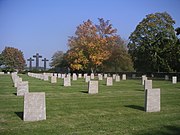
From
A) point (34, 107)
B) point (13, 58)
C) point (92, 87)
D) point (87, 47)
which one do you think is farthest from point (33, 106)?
point (13, 58)

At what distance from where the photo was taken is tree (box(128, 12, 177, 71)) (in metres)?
47.4

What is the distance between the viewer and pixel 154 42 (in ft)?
158

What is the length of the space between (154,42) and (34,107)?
42.6m

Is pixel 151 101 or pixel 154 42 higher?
pixel 154 42

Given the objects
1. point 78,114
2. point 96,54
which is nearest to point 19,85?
point 78,114

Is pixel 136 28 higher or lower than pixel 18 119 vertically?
higher

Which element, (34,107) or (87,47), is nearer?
(34,107)

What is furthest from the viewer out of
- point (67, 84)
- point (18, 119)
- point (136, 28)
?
point (136, 28)

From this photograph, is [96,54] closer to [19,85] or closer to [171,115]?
[19,85]

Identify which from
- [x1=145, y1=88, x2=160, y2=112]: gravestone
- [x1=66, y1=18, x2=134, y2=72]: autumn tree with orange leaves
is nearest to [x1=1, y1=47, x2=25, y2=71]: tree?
[x1=66, y1=18, x2=134, y2=72]: autumn tree with orange leaves

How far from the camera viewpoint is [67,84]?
77.5 feet

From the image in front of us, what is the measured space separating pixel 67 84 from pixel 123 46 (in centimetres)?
4046

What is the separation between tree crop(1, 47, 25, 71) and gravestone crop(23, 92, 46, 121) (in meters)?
81.3

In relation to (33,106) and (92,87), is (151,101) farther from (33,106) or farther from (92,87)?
(92,87)
